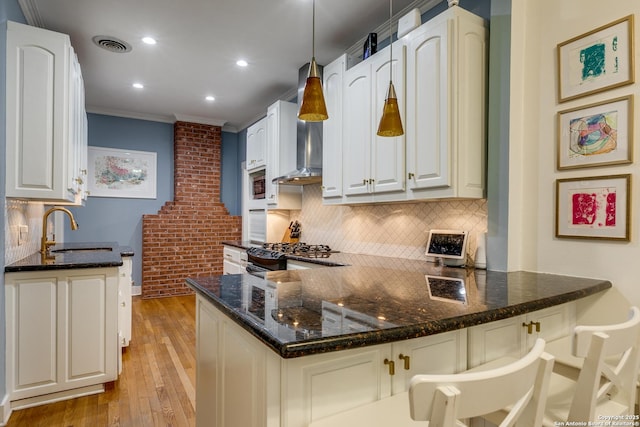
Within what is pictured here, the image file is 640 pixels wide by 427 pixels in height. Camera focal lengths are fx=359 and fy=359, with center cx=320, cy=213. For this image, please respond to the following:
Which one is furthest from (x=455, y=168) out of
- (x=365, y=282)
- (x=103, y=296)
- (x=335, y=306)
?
(x=103, y=296)

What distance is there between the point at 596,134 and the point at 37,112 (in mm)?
3211

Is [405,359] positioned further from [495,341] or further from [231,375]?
[231,375]

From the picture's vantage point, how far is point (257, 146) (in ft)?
15.1

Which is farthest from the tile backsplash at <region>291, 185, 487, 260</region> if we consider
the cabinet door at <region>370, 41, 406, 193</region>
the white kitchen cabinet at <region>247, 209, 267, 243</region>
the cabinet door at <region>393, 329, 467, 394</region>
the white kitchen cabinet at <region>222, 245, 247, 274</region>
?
the cabinet door at <region>393, 329, 467, 394</region>

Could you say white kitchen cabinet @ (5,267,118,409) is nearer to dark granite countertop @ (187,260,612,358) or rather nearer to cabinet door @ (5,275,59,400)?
cabinet door @ (5,275,59,400)

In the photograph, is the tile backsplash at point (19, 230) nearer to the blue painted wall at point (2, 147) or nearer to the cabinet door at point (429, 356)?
the blue painted wall at point (2, 147)

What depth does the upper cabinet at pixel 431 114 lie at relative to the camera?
2092 mm

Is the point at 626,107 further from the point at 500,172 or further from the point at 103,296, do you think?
the point at 103,296

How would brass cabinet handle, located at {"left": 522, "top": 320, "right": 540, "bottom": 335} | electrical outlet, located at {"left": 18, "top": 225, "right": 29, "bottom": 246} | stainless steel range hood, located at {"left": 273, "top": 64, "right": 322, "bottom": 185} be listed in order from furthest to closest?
stainless steel range hood, located at {"left": 273, "top": 64, "right": 322, "bottom": 185}
electrical outlet, located at {"left": 18, "top": 225, "right": 29, "bottom": 246}
brass cabinet handle, located at {"left": 522, "top": 320, "right": 540, "bottom": 335}

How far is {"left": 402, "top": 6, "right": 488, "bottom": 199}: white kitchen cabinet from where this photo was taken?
6.84 ft

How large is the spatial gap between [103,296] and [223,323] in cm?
155

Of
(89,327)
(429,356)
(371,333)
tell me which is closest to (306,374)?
(371,333)

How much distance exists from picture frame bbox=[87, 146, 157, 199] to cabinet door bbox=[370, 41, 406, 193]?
13.8 ft

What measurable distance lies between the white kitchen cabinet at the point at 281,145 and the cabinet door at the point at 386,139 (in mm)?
1578
